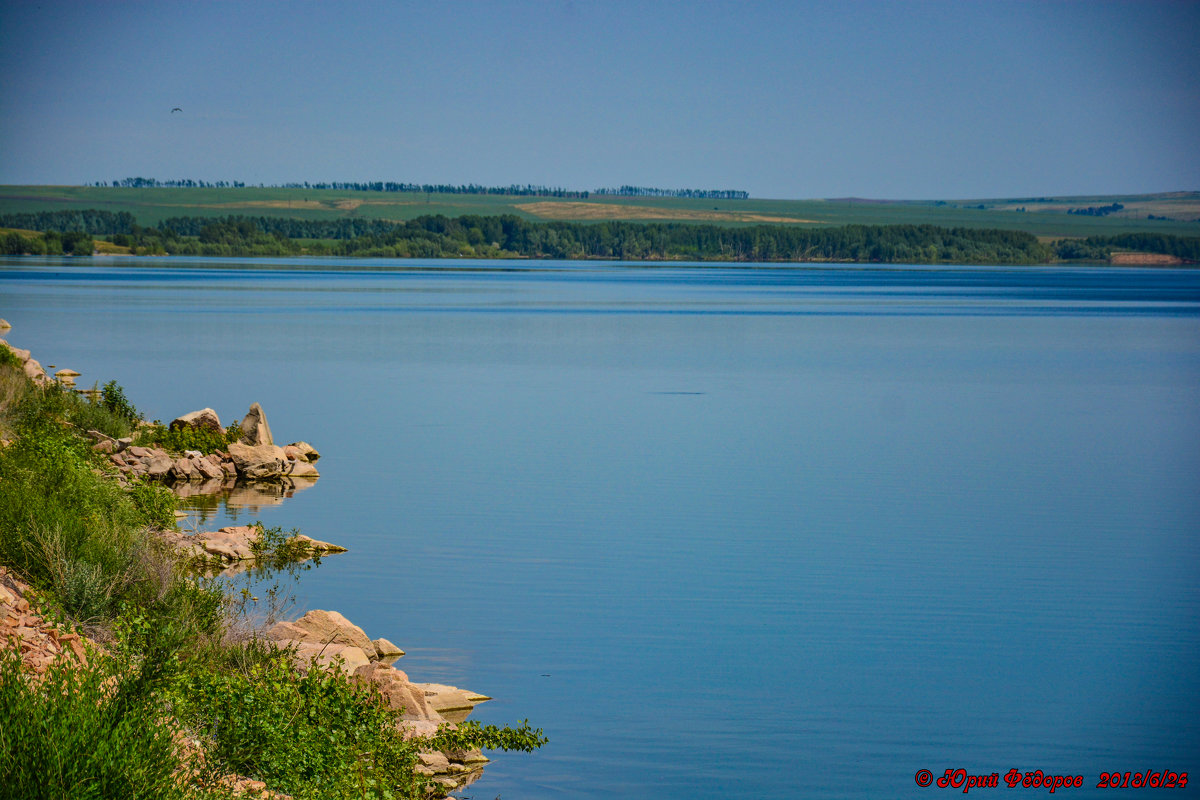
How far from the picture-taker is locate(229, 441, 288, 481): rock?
1727cm

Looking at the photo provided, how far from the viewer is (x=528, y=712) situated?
29.2 ft

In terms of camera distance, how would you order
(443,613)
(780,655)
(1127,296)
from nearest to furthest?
(780,655) < (443,613) < (1127,296)

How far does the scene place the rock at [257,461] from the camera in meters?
17.3

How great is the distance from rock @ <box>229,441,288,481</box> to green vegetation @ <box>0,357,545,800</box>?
537cm

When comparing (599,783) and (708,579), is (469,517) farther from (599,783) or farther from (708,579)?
(599,783)

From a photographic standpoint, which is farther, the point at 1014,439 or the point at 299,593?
the point at 1014,439

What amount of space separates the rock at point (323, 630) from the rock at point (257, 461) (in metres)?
7.99

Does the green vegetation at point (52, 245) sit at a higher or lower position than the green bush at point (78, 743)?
lower

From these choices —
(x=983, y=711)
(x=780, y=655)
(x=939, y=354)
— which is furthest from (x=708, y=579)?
(x=939, y=354)

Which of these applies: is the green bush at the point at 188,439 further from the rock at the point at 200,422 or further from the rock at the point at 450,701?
the rock at the point at 450,701

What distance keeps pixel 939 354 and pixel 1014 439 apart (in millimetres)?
17482

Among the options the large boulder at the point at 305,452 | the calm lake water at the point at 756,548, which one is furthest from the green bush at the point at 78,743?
the large boulder at the point at 305,452

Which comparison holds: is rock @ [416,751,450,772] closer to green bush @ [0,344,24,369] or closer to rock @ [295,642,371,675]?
rock @ [295,642,371,675]

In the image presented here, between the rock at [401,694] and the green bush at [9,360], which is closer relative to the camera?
the rock at [401,694]
